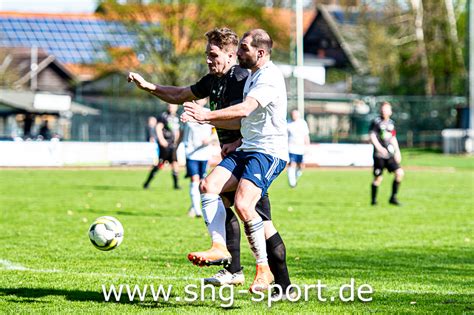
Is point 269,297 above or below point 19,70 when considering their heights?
below

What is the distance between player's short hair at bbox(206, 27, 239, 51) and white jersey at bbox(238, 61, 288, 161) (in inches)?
Answer: 16.4

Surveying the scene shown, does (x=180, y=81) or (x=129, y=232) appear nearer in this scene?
(x=129, y=232)

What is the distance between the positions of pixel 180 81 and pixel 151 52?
2.41 m

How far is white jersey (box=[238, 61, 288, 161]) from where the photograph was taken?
307 inches

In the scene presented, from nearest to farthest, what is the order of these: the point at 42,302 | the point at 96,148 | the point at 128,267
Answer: the point at 42,302
the point at 128,267
the point at 96,148

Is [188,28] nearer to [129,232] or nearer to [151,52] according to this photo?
[151,52]

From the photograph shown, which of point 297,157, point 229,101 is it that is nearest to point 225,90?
point 229,101

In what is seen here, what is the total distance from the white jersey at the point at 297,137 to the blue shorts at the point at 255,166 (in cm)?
1816

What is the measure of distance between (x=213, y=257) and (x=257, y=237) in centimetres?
40

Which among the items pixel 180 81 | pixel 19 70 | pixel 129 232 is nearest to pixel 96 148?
pixel 180 81

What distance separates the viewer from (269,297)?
7973 millimetres

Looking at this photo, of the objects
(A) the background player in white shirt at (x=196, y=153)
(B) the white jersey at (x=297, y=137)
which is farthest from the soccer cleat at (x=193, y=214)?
(B) the white jersey at (x=297, y=137)

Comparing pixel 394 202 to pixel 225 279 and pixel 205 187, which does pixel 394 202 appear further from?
pixel 205 187

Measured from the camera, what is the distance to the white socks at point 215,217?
8.16 metres
